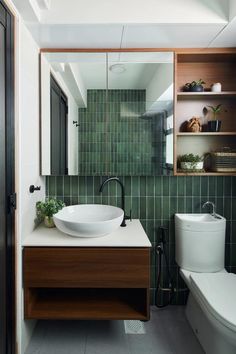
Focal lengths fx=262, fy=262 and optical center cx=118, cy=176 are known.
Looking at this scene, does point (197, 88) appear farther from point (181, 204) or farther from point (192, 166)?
point (181, 204)

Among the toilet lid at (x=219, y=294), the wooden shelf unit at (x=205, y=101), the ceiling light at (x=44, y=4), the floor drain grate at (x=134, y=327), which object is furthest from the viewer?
the wooden shelf unit at (x=205, y=101)

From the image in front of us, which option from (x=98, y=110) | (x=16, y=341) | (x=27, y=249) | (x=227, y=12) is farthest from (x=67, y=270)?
(x=227, y=12)

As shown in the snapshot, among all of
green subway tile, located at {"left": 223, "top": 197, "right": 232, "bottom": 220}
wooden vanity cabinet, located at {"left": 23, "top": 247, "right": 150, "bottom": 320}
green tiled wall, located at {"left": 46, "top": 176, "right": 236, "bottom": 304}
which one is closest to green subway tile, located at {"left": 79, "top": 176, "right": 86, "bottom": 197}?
green tiled wall, located at {"left": 46, "top": 176, "right": 236, "bottom": 304}

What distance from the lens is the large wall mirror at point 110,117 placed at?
6.76 ft

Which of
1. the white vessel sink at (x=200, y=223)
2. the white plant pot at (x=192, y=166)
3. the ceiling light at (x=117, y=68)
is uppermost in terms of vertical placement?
the ceiling light at (x=117, y=68)

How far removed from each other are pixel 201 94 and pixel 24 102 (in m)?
1.32

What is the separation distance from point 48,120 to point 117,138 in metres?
0.56

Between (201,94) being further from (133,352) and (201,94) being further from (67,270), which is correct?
(133,352)

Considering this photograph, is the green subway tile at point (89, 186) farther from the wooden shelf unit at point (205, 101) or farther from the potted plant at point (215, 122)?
the potted plant at point (215, 122)

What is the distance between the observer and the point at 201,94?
2049 millimetres

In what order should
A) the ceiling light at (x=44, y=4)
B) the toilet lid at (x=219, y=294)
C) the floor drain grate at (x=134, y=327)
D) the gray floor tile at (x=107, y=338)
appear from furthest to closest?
1. the floor drain grate at (x=134, y=327)
2. the gray floor tile at (x=107, y=338)
3. the ceiling light at (x=44, y=4)
4. the toilet lid at (x=219, y=294)

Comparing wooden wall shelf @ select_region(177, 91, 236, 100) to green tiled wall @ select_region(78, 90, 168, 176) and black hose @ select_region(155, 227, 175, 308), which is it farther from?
black hose @ select_region(155, 227, 175, 308)

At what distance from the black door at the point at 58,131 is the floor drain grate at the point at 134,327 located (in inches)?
49.5

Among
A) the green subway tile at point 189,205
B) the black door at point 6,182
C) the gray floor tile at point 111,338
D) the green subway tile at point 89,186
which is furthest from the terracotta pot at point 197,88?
the gray floor tile at point 111,338
